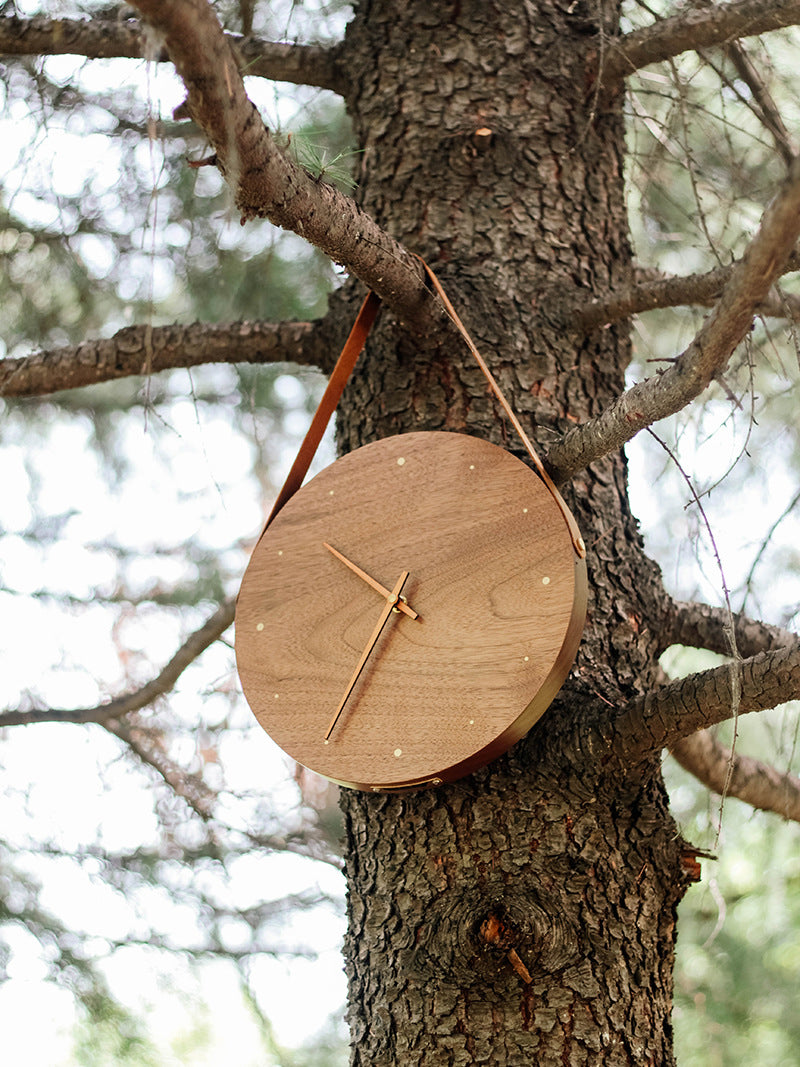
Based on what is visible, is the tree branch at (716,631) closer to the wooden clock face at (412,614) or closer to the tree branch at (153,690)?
the wooden clock face at (412,614)

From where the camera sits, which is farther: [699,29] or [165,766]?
[165,766]

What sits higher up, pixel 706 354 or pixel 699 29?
pixel 699 29

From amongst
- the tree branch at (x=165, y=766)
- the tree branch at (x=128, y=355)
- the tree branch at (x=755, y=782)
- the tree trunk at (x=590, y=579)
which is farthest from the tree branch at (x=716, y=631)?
the tree branch at (x=165, y=766)

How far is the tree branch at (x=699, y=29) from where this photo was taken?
141 centimetres

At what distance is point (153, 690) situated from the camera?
1901 millimetres

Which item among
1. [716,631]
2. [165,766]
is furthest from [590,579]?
[165,766]

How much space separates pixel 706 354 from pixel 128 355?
3.19 feet

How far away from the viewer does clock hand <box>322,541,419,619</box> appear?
1229 mm

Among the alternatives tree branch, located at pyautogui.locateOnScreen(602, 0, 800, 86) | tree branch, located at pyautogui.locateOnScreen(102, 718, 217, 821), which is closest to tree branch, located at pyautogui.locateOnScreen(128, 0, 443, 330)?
tree branch, located at pyautogui.locateOnScreen(602, 0, 800, 86)

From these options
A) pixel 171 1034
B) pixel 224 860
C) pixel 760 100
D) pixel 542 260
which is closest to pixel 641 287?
pixel 542 260

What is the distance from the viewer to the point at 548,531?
119 cm

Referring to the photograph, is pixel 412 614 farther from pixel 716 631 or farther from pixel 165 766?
pixel 165 766

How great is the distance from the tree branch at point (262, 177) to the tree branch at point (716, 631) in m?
0.56

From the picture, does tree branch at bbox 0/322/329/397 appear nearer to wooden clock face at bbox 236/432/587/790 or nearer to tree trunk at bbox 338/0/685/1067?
tree trunk at bbox 338/0/685/1067
